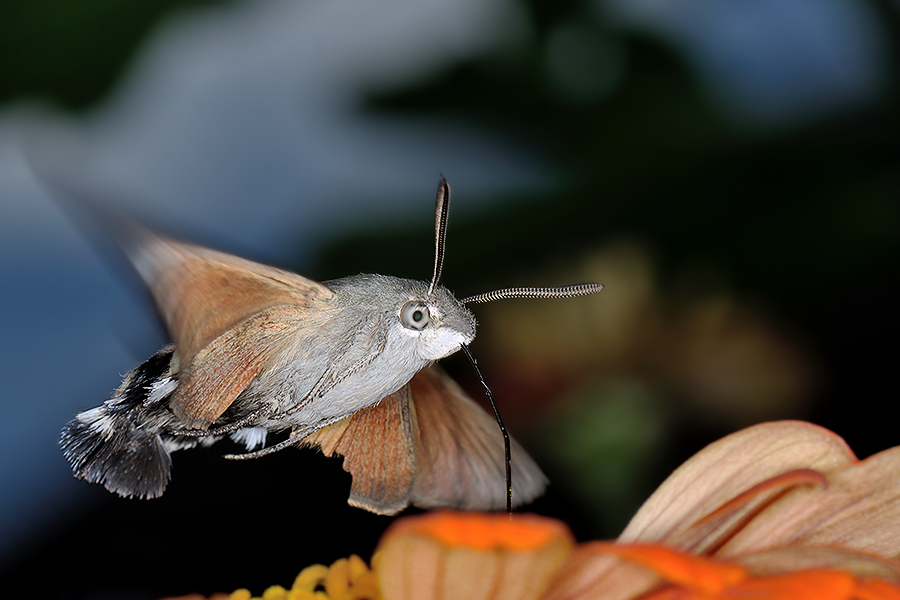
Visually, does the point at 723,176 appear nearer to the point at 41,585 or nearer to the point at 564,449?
the point at 564,449

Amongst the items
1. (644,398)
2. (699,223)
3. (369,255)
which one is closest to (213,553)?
(369,255)

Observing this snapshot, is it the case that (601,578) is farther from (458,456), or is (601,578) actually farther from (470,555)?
(458,456)

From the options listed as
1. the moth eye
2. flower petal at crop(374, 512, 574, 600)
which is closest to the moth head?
the moth eye

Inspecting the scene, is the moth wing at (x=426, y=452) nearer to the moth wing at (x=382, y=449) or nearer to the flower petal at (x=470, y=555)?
the moth wing at (x=382, y=449)

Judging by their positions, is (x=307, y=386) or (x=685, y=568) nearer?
(x=685, y=568)

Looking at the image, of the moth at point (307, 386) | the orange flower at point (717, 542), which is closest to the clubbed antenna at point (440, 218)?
the moth at point (307, 386)

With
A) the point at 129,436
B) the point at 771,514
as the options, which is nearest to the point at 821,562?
the point at 771,514
